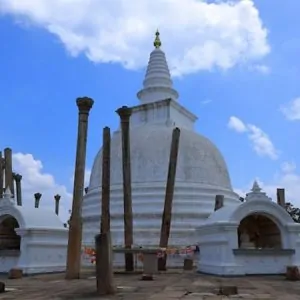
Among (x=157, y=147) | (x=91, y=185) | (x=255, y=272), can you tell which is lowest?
(x=255, y=272)

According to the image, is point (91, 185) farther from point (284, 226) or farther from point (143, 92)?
point (284, 226)

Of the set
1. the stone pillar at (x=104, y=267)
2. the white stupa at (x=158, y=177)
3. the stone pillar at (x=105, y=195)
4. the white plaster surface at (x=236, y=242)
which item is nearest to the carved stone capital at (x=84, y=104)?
the stone pillar at (x=105, y=195)

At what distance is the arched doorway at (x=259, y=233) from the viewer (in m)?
18.5

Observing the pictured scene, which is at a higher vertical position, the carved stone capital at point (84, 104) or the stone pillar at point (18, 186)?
the carved stone capital at point (84, 104)

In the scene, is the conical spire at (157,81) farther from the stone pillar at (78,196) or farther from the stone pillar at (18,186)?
the stone pillar at (78,196)

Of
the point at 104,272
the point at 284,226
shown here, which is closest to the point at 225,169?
the point at 284,226

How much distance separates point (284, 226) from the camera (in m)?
17.7

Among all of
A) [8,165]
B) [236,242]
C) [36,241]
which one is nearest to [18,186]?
[8,165]

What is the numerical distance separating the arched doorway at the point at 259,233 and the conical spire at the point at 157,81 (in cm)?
1402

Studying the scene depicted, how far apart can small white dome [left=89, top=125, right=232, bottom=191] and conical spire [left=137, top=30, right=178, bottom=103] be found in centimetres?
362

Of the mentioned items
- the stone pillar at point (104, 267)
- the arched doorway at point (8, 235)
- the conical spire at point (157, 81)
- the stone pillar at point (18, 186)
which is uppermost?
the conical spire at point (157, 81)

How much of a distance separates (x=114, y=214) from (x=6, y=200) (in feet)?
22.8

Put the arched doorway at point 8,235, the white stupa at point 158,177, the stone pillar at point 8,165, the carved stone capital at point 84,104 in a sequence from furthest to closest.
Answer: the white stupa at point 158,177 → the stone pillar at point 8,165 → the arched doorway at point 8,235 → the carved stone capital at point 84,104

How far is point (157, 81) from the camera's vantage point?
106 feet
